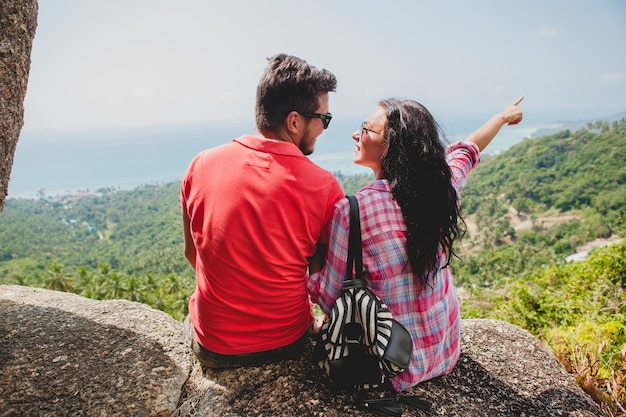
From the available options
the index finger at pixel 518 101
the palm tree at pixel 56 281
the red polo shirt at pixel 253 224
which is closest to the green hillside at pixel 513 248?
the palm tree at pixel 56 281

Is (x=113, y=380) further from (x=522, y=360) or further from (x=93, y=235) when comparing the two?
(x=93, y=235)

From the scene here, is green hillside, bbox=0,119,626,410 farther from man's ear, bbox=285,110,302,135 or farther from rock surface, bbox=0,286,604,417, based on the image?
man's ear, bbox=285,110,302,135

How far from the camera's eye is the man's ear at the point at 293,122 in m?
1.83

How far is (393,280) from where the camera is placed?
1819 mm

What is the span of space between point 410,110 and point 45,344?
269cm

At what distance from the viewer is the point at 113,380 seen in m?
2.09

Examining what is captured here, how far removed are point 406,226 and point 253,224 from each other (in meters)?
0.74

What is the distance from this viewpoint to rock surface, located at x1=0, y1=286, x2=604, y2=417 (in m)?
1.93

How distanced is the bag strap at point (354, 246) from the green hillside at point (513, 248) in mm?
1973

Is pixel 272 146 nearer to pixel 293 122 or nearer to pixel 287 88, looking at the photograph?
pixel 293 122

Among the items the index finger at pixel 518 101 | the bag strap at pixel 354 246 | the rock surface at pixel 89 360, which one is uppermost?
the index finger at pixel 518 101

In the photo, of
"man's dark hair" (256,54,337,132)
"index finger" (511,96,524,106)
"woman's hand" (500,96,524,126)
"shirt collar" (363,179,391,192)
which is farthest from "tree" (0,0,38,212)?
"index finger" (511,96,524,106)

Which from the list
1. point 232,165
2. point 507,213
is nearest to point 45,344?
point 232,165

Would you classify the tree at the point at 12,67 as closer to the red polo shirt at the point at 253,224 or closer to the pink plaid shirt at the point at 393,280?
the red polo shirt at the point at 253,224
